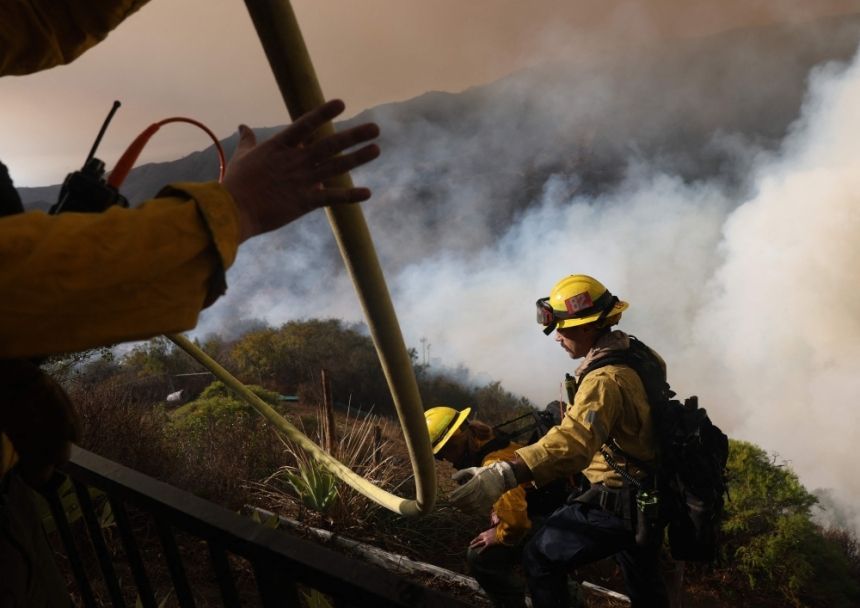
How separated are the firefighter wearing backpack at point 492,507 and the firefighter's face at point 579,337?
2.52ft

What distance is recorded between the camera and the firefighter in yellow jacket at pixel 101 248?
594 mm

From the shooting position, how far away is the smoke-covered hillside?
942cm

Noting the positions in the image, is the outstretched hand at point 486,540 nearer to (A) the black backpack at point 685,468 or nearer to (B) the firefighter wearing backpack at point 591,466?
(B) the firefighter wearing backpack at point 591,466

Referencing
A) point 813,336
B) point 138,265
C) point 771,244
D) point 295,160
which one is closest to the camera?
point 138,265

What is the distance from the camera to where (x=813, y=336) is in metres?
9.42

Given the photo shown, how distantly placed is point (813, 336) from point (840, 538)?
156 inches

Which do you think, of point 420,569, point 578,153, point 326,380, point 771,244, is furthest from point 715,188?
Answer: point 420,569

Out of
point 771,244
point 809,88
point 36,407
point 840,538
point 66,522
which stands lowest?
point 66,522

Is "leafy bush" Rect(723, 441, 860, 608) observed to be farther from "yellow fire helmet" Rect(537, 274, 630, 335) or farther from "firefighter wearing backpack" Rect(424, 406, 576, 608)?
"yellow fire helmet" Rect(537, 274, 630, 335)

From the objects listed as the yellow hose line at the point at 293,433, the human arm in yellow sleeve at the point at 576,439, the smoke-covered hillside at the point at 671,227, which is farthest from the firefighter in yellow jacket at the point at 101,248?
the smoke-covered hillside at the point at 671,227

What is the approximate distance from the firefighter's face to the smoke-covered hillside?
7.04 metres

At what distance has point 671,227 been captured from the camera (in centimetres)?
1239

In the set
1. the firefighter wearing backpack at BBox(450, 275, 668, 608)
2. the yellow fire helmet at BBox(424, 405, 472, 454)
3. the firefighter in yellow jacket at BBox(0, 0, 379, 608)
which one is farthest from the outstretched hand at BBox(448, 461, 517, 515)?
the firefighter in yellow jacket at BBox(0, 0, 379, 608)

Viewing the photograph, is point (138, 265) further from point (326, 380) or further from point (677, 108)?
→ point (677, 108)
